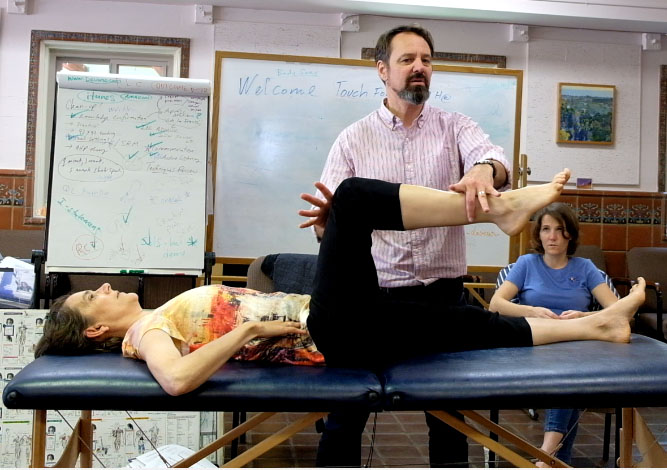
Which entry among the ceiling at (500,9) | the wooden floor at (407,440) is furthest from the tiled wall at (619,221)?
the wooden floor at (407,440)

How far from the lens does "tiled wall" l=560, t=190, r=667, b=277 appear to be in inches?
207

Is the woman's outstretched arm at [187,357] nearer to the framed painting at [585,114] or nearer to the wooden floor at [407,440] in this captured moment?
the wooden floor at [407,440]

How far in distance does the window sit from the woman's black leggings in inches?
151

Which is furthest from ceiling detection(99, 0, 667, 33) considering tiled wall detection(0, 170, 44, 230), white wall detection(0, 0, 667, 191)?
tiled wall detection(0, 170, 44, 230)

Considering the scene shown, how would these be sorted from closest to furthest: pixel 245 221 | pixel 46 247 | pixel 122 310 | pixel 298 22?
pixel 122 310
pixel 46 247
pixel 245 221
pixel 298 22

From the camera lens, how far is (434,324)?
1.64 m

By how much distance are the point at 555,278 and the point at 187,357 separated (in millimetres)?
1796

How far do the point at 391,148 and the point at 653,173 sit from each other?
424cm

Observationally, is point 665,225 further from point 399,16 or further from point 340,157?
point 340,157

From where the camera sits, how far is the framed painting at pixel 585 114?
5.27 meters

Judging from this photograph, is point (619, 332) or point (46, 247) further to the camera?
point (46, 247)

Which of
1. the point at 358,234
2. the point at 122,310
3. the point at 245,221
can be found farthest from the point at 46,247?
the point at 358,234

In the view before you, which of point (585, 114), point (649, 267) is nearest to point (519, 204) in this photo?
point (649, 267)

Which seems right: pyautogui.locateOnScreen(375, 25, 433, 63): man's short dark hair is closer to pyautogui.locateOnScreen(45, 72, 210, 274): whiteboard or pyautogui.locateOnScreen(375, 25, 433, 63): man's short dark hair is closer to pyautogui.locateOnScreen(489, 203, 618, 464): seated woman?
pyautogui.locateOnScreen(489, 203, 618, 464): seated woman
